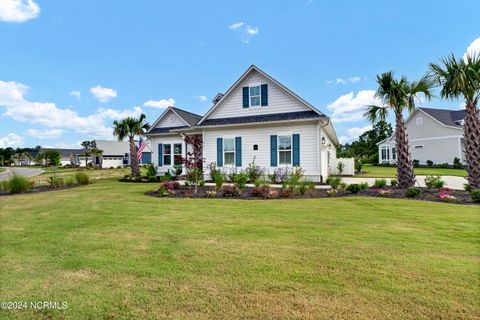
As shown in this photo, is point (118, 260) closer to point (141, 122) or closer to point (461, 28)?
point (461, 28)

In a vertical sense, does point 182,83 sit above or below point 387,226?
above

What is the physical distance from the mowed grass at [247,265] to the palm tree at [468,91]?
12.7 feet

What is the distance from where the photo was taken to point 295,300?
265 cm

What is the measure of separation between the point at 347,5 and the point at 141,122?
50.4 feet

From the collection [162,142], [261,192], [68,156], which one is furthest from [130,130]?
[68,156]

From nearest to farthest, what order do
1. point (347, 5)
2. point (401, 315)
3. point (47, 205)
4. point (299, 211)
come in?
point (401, 315) < point (299, 211) < point (47, 205) < point (347, 5)

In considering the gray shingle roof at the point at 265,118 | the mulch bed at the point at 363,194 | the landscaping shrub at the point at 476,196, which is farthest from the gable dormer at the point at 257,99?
the landscaping shrub at the point at 476,196

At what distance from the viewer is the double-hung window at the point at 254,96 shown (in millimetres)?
15281

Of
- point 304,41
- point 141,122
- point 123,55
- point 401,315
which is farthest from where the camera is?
point 141,122

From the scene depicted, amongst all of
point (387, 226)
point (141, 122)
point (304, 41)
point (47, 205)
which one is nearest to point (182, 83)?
point (141, 122)

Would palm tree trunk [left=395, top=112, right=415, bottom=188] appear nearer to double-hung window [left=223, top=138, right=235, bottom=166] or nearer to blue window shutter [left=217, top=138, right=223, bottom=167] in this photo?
double-hung window [left=223, top=138, right=235, bottom=166]

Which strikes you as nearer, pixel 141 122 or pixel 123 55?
pixel 123 55

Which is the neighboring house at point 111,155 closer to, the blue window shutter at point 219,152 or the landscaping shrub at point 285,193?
the blue window shutter at point 219,152

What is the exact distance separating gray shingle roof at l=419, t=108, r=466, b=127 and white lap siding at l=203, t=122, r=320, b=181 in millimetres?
24845
